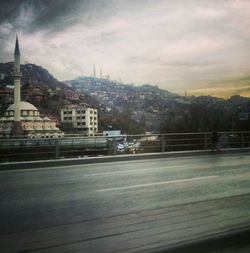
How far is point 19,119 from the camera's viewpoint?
12.9 m

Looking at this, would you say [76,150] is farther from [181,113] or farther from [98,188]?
[98,188]

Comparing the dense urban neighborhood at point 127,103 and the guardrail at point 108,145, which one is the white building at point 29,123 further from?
the guardrail at point 108,145

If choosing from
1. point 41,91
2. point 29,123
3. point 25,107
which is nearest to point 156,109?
point 41,91

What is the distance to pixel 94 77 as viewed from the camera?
48.4ft

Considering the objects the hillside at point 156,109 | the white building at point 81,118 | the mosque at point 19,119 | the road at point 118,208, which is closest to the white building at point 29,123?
the mosque at point 19,119

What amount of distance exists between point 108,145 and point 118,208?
→ 35.8ft

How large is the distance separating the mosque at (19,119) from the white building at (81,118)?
0.47 meters

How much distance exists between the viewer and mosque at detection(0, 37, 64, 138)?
12648 mm

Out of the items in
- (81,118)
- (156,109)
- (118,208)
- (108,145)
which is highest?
(156,109)

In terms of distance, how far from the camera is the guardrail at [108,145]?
53.1ft

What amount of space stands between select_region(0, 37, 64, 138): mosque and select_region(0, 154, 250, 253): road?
3.83 feet

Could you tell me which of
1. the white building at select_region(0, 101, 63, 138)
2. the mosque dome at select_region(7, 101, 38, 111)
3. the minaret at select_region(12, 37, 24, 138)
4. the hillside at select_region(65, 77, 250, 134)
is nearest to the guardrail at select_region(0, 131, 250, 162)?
the hillside at select_region(65, 77, 250, 134)

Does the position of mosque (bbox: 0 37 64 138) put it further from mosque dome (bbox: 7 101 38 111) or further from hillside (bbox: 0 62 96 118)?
hillside (bbox: 0 62 96 118)

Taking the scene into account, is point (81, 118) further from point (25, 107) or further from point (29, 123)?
point (25, 107)
